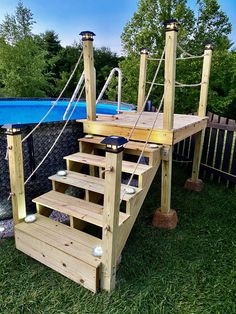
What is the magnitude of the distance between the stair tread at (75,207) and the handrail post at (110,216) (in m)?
0.30

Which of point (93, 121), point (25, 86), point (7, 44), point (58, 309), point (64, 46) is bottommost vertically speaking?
point (58, 309)

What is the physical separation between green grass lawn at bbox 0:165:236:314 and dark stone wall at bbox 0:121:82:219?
60 cm

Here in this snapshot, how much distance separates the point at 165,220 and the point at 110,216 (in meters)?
1.23

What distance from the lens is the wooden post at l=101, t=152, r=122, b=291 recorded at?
1.50m

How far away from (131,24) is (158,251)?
267 inches

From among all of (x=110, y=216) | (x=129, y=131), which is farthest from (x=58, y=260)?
(x=129, y=131)

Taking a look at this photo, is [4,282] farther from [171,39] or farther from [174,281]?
[171,39]

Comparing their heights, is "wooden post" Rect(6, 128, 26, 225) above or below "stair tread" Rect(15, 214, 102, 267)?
above

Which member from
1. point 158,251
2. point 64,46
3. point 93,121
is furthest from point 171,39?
point 64,46

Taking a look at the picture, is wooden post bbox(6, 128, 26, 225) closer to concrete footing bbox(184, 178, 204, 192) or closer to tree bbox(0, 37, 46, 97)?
concrete footing bbox(184, 178, 204, 192)

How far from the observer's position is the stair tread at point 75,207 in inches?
80.7

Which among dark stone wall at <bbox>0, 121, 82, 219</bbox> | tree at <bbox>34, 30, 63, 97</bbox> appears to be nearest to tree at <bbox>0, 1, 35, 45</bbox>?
tree at <bbox>34, 30, 63, 97</bbox>

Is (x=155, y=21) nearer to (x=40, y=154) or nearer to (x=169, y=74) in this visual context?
(x=169, y=74)

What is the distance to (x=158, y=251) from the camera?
2.28 meters
